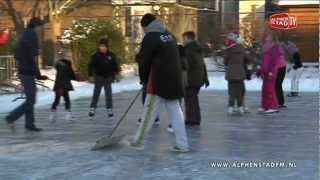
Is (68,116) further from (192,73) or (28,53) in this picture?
(192,73)

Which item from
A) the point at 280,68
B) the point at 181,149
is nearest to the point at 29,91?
the point at 181,149

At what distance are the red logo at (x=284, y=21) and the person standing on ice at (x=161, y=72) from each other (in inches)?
656

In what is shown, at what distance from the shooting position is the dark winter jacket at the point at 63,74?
476 inches

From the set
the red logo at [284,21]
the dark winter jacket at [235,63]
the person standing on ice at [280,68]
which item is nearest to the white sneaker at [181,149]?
the dark winter jacket at [235,63]

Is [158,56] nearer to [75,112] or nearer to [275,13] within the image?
[75,112]

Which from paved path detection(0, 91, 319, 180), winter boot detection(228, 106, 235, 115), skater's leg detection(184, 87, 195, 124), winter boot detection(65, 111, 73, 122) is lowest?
winter boot detection(228, 106, 235, 115)

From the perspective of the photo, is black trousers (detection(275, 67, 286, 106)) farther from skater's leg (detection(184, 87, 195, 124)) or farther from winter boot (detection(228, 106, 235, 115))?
skater's leg (detection(184, 87, 195, 124))

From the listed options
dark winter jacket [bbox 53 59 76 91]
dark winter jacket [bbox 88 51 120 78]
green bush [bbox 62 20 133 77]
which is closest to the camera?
dark winter jacket [bbox 53 59 76 91]

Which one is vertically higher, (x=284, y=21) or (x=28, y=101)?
(x=284, y=21)

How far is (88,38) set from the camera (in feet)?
75.6

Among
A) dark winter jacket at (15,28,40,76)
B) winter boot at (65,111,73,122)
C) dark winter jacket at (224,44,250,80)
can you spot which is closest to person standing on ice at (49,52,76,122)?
winter boot at (65,111,73,122)

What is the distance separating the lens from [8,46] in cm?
2194

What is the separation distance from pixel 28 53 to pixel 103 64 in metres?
2.21

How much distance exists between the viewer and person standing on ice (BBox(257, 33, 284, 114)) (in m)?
13.0
